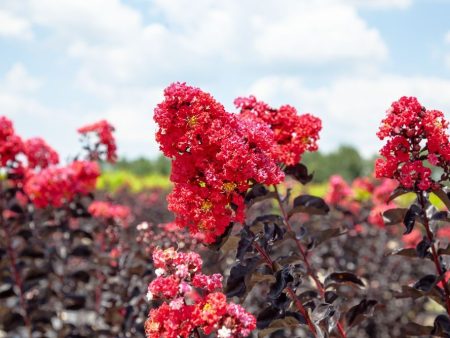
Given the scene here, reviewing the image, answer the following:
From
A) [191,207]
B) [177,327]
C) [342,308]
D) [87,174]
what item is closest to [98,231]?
[87,174]

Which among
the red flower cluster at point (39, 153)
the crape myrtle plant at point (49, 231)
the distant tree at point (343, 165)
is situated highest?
the distant tree at point (343, 165)

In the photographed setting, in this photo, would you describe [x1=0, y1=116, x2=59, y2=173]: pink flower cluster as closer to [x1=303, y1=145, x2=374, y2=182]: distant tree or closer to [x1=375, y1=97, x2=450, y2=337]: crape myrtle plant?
[x1=375, y1=97, x2=450, y2=337]: crape myrtle plant

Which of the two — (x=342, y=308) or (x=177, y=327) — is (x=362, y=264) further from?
(x=177, y=327)

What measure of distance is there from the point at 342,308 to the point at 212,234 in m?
0.94

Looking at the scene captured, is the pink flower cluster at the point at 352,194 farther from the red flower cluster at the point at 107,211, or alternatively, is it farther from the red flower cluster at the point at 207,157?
the red flower cluster at the point at 207,157

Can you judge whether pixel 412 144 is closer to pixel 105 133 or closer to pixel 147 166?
pixel 105 133

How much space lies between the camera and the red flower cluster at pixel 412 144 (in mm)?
2818

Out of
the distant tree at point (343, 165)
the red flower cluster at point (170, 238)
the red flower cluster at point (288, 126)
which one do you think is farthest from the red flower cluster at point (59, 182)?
the distant tree at point (343, 165)

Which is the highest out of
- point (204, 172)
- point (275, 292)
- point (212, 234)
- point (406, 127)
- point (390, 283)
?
point (406, 127)

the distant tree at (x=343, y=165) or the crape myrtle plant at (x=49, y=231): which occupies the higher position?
the distant tree at (x=343, y=165)

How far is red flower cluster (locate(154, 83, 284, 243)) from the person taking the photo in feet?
8.29

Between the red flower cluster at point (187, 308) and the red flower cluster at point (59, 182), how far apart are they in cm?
333

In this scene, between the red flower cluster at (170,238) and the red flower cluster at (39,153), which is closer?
the red flower cluster at (170,238)

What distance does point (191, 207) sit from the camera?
257 cm
